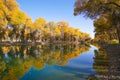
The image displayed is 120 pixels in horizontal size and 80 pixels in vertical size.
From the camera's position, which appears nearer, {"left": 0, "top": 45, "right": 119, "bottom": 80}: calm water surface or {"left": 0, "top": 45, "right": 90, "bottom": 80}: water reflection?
{"left": 0, "top": 45, "right": 119, "bottom": 80}: calm water surface

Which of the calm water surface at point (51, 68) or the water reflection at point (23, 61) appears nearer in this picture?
the calm water surface at point (51, 68)

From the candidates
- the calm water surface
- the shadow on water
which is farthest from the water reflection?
the shadow on water

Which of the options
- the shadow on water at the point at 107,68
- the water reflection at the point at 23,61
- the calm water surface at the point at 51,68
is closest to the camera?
the shadow on water at the point at 107,68

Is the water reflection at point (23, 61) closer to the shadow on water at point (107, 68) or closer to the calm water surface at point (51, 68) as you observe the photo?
the calm water surface at point (51, 68)

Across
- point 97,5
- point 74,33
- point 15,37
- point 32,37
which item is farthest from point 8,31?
point 74,33

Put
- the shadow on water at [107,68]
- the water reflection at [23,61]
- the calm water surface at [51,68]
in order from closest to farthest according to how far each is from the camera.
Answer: the shadow on water at [107,68], the calm water surface at [51,68], the water reflection at [23,61]

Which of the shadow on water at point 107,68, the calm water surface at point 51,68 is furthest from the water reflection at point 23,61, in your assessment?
the shadow on water at point 107,68

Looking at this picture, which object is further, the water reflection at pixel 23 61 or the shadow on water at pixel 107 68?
the water reflection at pixel 23 61

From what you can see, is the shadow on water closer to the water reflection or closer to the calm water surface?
the calm water surface

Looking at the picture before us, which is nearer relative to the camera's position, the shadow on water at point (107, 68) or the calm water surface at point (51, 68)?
the shadow on water at point (107, 68)

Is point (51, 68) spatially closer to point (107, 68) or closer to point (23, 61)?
point (107, 68)

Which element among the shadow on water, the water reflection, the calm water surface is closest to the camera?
the shadow on water

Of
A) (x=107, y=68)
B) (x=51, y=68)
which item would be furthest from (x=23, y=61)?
(x=107, y=68)

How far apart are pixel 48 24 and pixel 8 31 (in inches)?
2259
